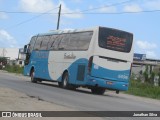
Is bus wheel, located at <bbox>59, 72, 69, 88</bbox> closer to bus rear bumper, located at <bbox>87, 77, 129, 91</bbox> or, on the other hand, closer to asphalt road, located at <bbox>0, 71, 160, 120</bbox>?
bus rear bumper, located at <bbox>87, 77, 129, 91</bbox>

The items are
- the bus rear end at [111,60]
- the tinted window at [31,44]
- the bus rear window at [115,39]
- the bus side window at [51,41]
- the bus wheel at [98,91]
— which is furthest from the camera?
the tinted window at [31,44]

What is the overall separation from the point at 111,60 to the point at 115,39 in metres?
1.17

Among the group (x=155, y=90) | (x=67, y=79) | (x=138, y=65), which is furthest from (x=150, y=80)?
(x=138, y=65)

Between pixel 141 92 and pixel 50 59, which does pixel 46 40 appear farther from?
pixel 141 92

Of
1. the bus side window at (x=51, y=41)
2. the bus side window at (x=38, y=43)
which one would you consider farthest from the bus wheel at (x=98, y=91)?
the bus side window at (x=38, y=43)

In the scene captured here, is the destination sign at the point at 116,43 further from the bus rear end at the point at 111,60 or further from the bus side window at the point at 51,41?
the bus side window at the point at 51,41

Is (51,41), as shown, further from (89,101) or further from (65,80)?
(89,101)

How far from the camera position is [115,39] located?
2684cm

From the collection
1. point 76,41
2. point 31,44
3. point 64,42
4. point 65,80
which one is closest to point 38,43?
point 31,44

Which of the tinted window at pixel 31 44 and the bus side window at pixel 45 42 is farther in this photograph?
the tinted window at pixel 31 44

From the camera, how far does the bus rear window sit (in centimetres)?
2662

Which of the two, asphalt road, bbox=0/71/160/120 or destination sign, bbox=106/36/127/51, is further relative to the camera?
destination sign, bbox=106/36/127/51

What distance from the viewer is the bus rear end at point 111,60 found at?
26.5 meters

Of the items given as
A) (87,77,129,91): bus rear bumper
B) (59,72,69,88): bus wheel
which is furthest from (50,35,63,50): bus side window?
(87,77,129,91): bus rear bumper
